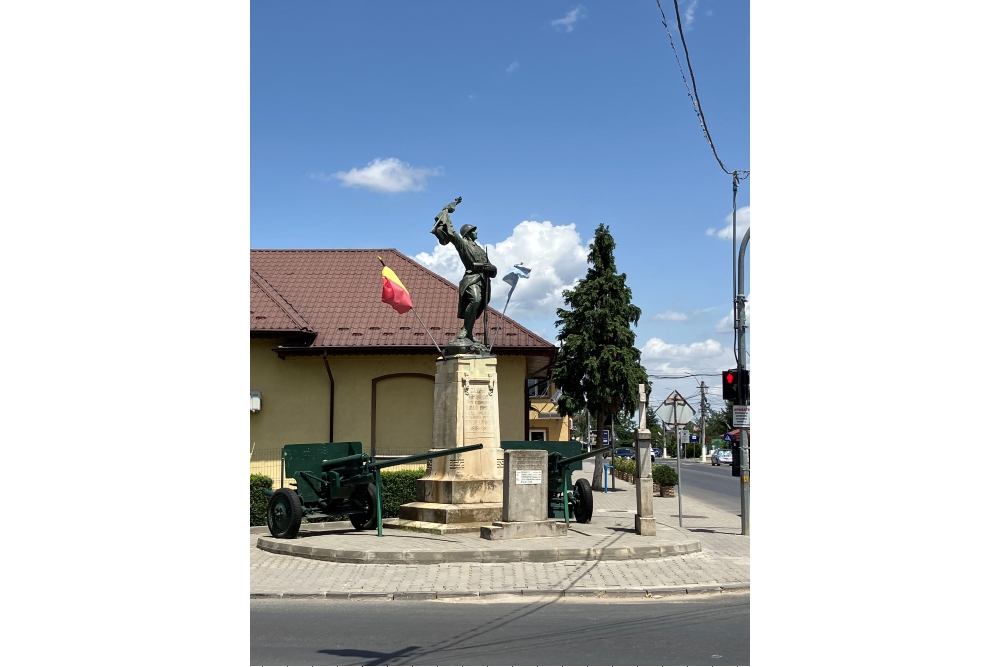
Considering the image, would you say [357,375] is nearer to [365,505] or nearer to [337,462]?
[365,505]

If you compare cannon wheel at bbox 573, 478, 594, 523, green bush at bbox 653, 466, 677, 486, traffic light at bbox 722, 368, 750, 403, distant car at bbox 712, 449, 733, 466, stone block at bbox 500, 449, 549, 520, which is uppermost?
traffic light at bbox 722, 368, 750, 403

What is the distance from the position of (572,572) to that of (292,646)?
4970 mm

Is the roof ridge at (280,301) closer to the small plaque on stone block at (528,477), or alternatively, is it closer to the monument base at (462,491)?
the monument base at (462,491)

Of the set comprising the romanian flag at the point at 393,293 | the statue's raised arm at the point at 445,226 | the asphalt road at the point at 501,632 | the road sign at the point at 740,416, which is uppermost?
the statue's raised arm at the point at 445,226

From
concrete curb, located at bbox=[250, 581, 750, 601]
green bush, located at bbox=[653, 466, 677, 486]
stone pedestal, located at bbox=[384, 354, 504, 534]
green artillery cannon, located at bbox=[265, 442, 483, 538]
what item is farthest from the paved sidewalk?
green bush, located at bbox=[653, 466, 677, 486]

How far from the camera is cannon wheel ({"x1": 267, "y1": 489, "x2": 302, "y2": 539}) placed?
14227 mm

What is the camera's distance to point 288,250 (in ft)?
91.8

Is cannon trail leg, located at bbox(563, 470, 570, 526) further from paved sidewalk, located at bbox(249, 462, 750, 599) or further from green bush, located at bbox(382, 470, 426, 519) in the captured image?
green bush, located at bbox(382, 470, 426, 519)

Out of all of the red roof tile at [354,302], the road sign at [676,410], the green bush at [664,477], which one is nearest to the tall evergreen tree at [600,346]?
the green bush at [664,477]

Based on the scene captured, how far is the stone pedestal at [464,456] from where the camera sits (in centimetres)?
1485

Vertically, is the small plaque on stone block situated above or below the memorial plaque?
below

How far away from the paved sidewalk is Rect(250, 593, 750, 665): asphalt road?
470 mm

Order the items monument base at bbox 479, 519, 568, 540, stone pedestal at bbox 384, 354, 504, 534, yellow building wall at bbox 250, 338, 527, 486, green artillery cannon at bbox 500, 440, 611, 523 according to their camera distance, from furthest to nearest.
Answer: yellow building wall at bbox 250, 338, 527, 486
green artillery cannon at bbox 500, 440, 611, 523
stone pedestal at bbox 384, 354, 504, 534
monument base at bbox 479, 519, 568, 540

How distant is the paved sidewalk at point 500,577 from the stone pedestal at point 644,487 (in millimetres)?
979
